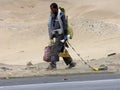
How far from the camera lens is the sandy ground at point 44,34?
67.1ft

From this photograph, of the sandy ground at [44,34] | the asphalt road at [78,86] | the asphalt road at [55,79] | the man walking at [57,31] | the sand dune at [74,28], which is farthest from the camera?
the sand dune at [74,28]

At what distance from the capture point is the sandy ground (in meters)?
20.4

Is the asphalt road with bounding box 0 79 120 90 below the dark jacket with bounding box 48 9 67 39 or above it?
below

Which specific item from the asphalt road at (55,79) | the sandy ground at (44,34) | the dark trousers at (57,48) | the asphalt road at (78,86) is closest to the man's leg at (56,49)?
the dark trousers at (57,48)

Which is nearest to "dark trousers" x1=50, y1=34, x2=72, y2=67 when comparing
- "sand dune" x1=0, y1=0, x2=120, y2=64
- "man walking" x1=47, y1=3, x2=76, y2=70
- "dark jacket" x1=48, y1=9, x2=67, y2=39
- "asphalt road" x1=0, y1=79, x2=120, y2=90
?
"man walking" x1=47, y1=3, x2=76, y2=70

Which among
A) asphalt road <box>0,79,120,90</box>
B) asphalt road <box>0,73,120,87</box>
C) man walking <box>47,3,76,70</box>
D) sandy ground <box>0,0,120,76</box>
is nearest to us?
asphalt road <box>0,79,120,90</box>

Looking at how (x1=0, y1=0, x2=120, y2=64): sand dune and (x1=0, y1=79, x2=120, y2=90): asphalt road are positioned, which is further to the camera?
(x1=0, y1=0, x2=120, y2=64): sand dune

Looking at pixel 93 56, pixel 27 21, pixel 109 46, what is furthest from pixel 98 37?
pixel 27 21

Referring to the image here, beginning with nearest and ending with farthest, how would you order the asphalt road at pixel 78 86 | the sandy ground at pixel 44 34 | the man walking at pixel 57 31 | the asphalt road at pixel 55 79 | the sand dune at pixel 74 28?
1. the asphalt road at pixel 78 86
2. the asphalt road at pixel 55 79
3. the man walking at pixel 57 31
4. the sandy ground at pixel 44 34
5. the sand dune at pixel 74 28

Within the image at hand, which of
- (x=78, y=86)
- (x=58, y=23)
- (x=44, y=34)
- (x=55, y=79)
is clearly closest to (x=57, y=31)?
(x=58, y=23)

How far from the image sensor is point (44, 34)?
33750 millimetres

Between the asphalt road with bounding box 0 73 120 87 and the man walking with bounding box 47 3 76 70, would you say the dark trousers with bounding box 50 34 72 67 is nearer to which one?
the man walking with bounding box 47 3 76 70

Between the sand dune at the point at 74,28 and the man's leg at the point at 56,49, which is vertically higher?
the man's leg at the point at 56,49

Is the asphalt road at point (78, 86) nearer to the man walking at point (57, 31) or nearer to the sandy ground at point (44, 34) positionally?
the sandy ground at point (44, 34)
